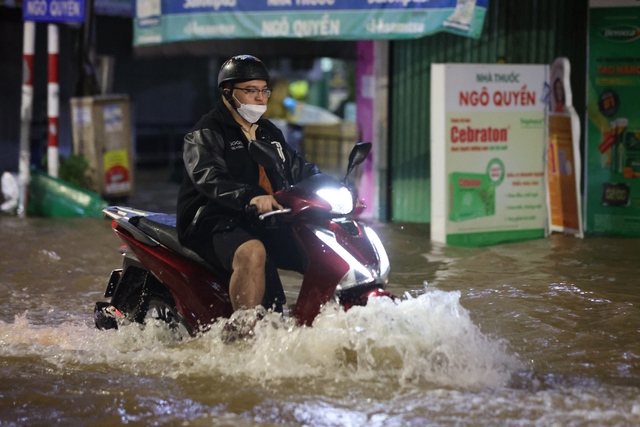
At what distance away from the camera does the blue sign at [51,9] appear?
10.6 metres

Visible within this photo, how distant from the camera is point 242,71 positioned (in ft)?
15.6

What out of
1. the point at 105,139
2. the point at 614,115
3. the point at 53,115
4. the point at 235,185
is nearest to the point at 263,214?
the point at 235,185

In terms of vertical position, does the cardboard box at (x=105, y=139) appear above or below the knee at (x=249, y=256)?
above

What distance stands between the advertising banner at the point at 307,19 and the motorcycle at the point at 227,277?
4598 mm

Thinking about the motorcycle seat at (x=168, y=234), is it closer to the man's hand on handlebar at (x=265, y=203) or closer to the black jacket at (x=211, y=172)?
the black jacket at (x=211, y=172)

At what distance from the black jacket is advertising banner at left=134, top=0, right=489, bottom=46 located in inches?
178

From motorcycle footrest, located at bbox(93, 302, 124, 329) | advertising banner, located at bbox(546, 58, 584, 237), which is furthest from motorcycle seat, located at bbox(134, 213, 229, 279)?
advertising banner, located at bbox(546, 58, 584, 237)

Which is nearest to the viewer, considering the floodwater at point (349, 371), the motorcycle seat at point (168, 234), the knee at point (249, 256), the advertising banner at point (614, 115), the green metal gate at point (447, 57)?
the floodwater at point (349, 371)

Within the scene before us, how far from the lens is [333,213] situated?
4465 millimetres

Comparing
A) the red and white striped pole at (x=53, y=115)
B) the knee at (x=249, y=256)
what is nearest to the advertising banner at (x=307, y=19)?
the red and white striped pole at (x=53, y=115)

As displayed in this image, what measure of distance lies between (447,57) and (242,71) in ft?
18.8

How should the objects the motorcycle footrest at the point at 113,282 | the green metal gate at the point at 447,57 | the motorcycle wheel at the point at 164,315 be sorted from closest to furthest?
1. the motorcycle wheel at the point at 164,315
2. the motorcycle footrest at the point at 113,282
3. the green metal gate at the point at 447,57

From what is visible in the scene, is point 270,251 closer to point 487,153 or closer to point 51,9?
point 487,153

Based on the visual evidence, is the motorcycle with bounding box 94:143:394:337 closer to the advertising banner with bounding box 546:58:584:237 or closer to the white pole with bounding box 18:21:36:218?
the advertising banner with bounding box 546:58:584:237
